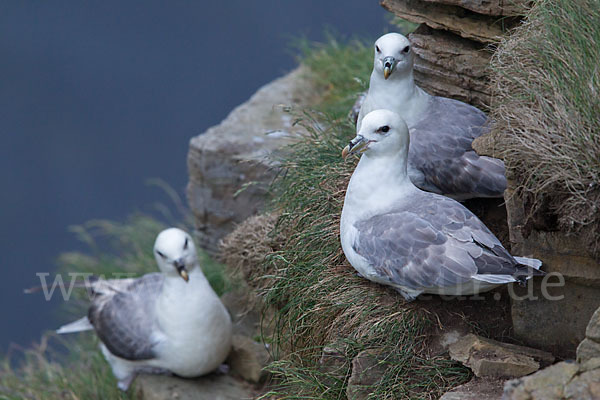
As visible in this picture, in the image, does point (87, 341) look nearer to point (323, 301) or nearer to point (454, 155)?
point (323, 301)

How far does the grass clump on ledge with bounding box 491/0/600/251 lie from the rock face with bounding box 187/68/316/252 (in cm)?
223

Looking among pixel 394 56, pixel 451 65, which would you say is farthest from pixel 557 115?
pixel 451 65

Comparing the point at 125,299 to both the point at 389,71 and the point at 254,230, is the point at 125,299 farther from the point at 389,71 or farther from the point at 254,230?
the point at 389,71

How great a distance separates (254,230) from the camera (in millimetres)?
3852

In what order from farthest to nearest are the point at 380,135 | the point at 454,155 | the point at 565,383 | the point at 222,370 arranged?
the point at 222,370 → the point at 454,155 → the point at 380,135 → the point at 565,383

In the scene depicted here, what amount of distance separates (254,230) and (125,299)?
32.4 inches

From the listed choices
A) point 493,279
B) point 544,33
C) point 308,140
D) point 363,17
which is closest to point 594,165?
point 493,279

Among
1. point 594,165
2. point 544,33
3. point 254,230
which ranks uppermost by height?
point 544,33

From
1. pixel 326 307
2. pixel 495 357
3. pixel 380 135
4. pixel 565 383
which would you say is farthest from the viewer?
pixel 326 307

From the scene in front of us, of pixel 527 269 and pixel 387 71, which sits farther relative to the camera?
pixel 387 71

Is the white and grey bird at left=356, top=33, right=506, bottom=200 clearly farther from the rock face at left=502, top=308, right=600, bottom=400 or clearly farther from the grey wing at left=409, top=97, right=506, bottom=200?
the rock face at left=502, top=308, right=600, bottom=400

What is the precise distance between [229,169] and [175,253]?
1.22 m

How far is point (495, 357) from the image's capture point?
238 centimetres

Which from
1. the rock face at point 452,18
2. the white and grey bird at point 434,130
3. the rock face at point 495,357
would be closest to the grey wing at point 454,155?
the white and grey bird at point 434,130
